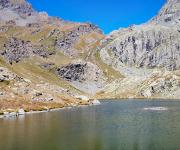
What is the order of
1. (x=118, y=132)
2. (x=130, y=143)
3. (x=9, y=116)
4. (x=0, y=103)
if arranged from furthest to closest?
1. (x=0, y=103)
2. (x=9, y=116)
3. (x=118, y=132)
4. (x=130, y=143)

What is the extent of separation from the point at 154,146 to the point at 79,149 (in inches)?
729

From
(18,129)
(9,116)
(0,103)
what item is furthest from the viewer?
(0,103)

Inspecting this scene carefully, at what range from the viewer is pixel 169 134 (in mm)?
100812

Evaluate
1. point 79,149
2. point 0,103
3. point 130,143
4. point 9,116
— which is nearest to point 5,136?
point 79,149

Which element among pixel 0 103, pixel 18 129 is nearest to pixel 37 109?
pixel 0 103

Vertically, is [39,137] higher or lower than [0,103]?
lower

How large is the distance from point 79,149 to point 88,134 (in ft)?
79.3

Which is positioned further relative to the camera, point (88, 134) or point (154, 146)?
point (88, 134)

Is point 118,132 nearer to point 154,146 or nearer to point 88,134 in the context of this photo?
point 88,134

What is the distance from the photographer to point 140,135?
100375 mm

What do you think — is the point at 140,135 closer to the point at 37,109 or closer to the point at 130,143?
the point at 130,143

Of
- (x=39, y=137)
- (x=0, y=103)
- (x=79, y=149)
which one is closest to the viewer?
(x=79, y=149)

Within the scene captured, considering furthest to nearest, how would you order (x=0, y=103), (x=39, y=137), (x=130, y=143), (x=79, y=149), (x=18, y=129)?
(x=0, y=103)
(x=18, y=129)
(x=39, y=137)
(x=130, y=143)
(x=79, y=149)

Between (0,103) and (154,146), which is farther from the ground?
(0,103)
